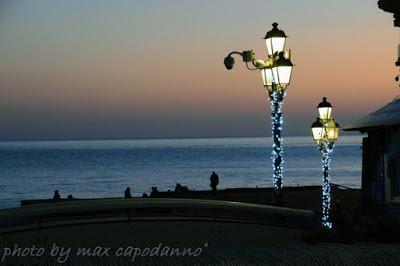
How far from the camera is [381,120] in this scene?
19.0 meters

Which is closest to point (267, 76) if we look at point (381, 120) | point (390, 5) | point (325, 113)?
point (381, 120)

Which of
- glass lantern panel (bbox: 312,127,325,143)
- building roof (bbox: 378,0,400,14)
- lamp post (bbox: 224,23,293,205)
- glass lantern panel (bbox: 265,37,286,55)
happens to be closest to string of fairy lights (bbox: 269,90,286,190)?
lamp post (bbox: 224,23,293,205)

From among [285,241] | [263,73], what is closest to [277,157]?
[263,73]

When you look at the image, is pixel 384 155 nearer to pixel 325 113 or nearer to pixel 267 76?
pixel 325 113

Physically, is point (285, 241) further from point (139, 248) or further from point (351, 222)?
A: point (139, 248)

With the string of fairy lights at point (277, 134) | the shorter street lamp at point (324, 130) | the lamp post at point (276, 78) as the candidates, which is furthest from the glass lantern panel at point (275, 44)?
the shorter street lamp at point (324, 130)

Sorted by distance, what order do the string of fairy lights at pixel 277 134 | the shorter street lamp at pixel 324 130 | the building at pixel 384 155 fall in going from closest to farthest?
the string of fairy lights at pixel 277 134, the building at pixel 384 155, the shorter street lamp at pixel 324 130

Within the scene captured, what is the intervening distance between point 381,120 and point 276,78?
500cm

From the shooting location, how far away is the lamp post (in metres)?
15.0

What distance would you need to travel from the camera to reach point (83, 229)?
31.4 ft

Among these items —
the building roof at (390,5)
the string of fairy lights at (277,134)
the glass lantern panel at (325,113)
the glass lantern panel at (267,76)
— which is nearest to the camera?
the string of fairy lights at (277,134)

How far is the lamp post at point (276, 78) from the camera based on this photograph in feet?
49.1

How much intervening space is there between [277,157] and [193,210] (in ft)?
15.5

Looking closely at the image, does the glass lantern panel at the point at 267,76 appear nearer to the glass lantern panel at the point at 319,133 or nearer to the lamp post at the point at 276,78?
the lamp post at the point at 276,78
